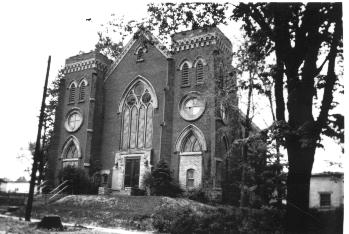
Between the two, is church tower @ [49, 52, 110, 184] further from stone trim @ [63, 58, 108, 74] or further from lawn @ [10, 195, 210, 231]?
lawn @ [10, 195, 210, 231]

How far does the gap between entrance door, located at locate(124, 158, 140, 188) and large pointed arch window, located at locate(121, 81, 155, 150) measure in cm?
117

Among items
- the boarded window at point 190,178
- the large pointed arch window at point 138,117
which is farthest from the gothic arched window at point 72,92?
the boarded window at point 190,178

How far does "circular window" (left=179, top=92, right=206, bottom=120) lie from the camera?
25469 millimetres

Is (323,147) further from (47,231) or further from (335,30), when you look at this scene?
(47,231)

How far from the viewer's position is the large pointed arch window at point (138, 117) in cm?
2808

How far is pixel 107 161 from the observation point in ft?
96.9

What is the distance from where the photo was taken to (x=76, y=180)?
26.7 meters

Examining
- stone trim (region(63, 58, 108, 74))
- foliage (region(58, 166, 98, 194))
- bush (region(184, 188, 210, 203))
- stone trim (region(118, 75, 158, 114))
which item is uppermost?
stone trim (region(63, 58, 108, 74))

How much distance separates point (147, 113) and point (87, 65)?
7.56m

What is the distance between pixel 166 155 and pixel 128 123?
16.4ft

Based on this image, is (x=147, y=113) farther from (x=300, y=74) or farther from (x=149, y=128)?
(x=300, y=74)

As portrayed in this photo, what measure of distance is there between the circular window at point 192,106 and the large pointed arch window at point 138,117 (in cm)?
282

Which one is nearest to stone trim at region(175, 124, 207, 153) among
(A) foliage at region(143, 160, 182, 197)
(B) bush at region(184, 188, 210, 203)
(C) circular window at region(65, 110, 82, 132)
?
(A) foliage at region(143, 160, 182, 197)

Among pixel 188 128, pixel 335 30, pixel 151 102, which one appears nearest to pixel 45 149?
pixel 151 102
